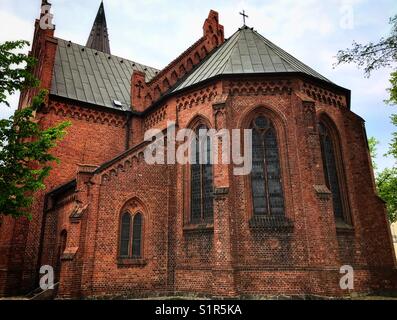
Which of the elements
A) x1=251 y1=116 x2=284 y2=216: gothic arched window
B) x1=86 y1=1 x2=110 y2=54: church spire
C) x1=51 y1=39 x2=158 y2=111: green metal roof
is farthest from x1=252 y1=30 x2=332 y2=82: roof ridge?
x1=86 y1=1 x2=110 y2=54: church spire

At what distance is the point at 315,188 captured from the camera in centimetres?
1232

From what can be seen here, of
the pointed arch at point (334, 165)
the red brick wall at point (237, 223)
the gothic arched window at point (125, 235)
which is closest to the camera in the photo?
the red brick wall at point (237, 223)

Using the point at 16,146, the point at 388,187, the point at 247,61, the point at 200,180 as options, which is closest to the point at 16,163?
the point at 16,146

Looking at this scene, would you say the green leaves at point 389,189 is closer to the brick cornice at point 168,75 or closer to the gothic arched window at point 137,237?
the brick cornice at point 168,75

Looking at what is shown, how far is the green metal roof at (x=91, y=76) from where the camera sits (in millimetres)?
18797

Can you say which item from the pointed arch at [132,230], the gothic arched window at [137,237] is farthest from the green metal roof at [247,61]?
the gothic arched window at [137,237]

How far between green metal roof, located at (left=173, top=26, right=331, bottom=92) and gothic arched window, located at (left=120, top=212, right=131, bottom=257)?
625 cm

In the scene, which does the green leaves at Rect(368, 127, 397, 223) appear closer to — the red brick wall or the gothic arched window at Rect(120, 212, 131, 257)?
the red brick wall

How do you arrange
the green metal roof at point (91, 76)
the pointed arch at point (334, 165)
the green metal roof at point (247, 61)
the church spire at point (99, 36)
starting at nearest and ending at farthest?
1. the pointed arch at point (334, 165)
2. the green metal roof at point (247, 61)
3. the green metal roof at point (91, 76)
4. the church spire at point (99, 36)

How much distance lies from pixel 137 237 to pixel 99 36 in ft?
72.0

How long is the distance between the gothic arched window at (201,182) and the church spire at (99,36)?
18597 mm

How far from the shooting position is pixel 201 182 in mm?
14172

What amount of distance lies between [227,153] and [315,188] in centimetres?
339

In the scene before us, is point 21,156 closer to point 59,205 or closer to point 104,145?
point 59,205
